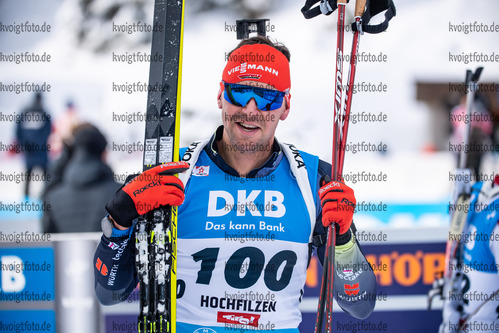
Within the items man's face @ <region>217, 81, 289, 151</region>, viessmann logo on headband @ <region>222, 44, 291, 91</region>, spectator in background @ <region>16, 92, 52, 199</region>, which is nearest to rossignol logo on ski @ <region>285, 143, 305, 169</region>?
man's face @ <region>217, 81, 289, 151</region>

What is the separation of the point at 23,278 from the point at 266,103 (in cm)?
269

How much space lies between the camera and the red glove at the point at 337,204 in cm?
218

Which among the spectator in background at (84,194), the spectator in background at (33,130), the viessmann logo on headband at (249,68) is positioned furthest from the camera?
the spectator in background at (33,130)

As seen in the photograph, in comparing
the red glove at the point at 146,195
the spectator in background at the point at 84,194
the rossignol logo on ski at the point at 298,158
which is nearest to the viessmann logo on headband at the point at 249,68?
the rossignol logo on ski at the point at 298,158

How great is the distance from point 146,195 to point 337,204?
772mm

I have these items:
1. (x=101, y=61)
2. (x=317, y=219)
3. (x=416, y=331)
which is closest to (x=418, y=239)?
(x=416, y=331)

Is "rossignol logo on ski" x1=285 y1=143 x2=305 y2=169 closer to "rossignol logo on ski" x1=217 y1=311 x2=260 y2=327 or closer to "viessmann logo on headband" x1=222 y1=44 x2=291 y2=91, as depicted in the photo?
"viessmann logo on headband" x1=222 y1=44 x2=291 y2=91

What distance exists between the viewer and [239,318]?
233cm

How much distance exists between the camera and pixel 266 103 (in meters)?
2.37

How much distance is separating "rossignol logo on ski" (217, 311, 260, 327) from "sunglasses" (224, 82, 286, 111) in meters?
0.91

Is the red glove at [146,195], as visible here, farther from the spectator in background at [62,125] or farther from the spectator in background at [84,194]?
the spectator in background at [62,125]

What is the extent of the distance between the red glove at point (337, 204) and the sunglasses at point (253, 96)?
1.46ft

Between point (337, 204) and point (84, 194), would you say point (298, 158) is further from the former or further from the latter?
point (84, 194)

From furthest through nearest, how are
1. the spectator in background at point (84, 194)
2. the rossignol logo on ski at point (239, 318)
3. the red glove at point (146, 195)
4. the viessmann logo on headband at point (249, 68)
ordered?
the spectator in background at point (84, 194) → the viessmann logo on headband at point (249, 68) → the rossignol logo on ski at point (239, 318) → the red glove at point (146, 195)
